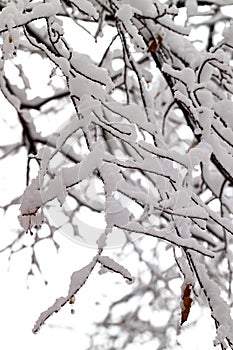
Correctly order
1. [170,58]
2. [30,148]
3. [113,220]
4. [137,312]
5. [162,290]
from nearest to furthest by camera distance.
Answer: [113,220] → [170,58] → [30,148] → [162,290] → [137,312]

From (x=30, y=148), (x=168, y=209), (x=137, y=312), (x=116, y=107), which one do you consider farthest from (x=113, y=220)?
(x=137, y=312)

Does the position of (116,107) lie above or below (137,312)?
below

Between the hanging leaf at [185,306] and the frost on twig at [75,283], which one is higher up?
the frost on twig at [75,283]

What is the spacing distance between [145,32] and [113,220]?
2.87 feet

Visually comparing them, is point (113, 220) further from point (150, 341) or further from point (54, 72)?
point (150, 341)

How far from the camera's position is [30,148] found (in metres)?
3.39

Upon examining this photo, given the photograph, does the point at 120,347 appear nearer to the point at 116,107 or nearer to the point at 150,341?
the point at 150,341

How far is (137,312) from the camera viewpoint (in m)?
5.37

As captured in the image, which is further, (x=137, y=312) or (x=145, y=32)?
(x=137, y=312)

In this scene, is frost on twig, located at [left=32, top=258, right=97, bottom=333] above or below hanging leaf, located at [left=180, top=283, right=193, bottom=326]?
above

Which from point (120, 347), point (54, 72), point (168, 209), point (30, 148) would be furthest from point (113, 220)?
point (120, 347)

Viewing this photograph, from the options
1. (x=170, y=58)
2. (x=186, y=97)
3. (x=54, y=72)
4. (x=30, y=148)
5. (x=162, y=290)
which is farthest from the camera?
(x=162, y=290)

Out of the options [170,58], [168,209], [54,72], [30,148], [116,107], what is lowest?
[168,209]

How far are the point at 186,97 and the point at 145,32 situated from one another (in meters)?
0.62
